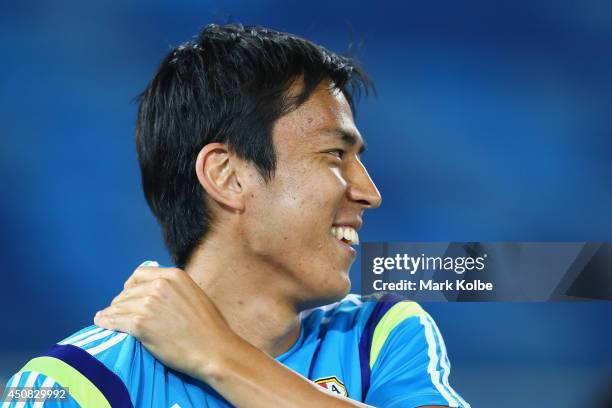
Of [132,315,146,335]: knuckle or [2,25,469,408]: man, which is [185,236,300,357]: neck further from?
[132,315,146,335]: knuckle

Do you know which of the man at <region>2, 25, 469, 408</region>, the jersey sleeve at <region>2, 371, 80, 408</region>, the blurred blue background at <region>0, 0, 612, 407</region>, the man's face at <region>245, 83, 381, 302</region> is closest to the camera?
the jersey sleeve at <region>2, 371, 80, 408</region>

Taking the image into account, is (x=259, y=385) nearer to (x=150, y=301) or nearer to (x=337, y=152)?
(x=150, y=301)

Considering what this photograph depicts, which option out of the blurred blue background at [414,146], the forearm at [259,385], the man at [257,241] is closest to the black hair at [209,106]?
the man at [257,241]

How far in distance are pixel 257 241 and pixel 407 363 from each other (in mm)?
350

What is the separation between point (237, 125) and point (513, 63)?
2081mm

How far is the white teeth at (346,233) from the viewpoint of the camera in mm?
1467

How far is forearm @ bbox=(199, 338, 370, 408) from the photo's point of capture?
3.98 ft

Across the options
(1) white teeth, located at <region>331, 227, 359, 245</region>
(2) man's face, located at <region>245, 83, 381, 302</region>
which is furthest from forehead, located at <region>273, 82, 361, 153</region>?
(1) white teeth, located at <region>331, 227, 359, 245</region>

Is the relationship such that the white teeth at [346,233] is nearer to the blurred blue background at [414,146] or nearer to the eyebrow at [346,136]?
the eyebrow at [346,136]

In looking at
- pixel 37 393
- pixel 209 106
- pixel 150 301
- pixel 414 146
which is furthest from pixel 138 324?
pixel 414 146

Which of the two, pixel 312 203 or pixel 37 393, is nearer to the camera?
pixel 37 393

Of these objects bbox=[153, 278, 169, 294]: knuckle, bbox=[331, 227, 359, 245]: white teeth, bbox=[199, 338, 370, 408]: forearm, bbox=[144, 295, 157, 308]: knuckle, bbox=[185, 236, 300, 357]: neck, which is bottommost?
bbox=[199, 338, 370, 408]: forearm

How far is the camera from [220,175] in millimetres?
1478

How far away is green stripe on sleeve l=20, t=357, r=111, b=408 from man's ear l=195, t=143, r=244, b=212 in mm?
412
